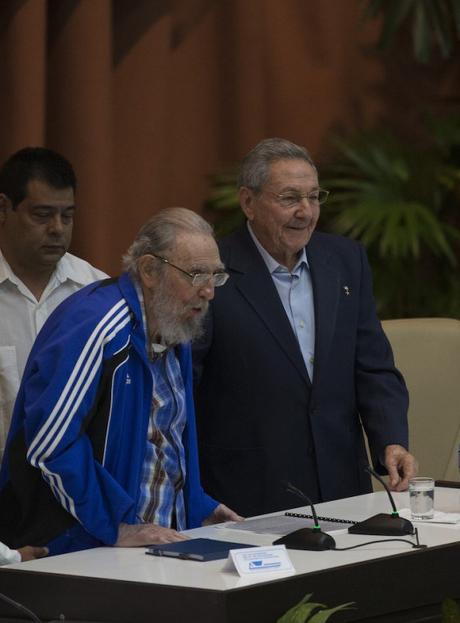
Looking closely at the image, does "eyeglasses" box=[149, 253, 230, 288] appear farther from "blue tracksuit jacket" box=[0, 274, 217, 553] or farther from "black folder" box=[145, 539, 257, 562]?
"black folder" box=[145, 539, 257, 562]

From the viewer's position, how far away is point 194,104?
596 cm

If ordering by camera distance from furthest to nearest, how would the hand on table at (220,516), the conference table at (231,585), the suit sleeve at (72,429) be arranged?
the hand on table at (220,516) → the suit sleeve at (72,429) → the conference table at (231,585)

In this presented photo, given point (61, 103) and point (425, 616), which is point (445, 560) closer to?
point (425, 616)

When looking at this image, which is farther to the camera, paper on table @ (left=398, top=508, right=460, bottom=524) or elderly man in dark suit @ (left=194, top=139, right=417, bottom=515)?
elderly man in dark suit @ (left=194, top=139, right=417, bottom=515)

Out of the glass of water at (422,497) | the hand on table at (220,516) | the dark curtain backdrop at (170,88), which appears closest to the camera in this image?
the glass of water at (422,497)

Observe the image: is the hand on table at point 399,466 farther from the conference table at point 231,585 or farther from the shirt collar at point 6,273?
the shirt collar at point 6,273

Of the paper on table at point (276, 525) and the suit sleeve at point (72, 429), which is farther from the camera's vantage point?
the paper on table at point (276, 525)

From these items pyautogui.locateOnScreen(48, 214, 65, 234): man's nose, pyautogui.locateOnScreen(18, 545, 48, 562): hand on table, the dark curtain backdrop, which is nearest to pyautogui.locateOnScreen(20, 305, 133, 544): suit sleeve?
pyautogui.locateOnScreen(18, 545, 48, 562): hand on table

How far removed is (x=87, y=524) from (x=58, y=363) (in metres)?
0.37

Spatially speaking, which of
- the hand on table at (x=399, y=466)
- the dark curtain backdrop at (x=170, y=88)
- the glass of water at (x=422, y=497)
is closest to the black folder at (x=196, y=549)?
the glass of water at (x=422, y=497)

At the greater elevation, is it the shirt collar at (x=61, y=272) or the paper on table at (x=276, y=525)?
the shirt collar at (x=61, y=272)

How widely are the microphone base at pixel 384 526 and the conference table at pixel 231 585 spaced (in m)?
0.03

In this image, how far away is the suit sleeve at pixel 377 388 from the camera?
3.92 m

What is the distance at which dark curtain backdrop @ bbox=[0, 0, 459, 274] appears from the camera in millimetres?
5328
